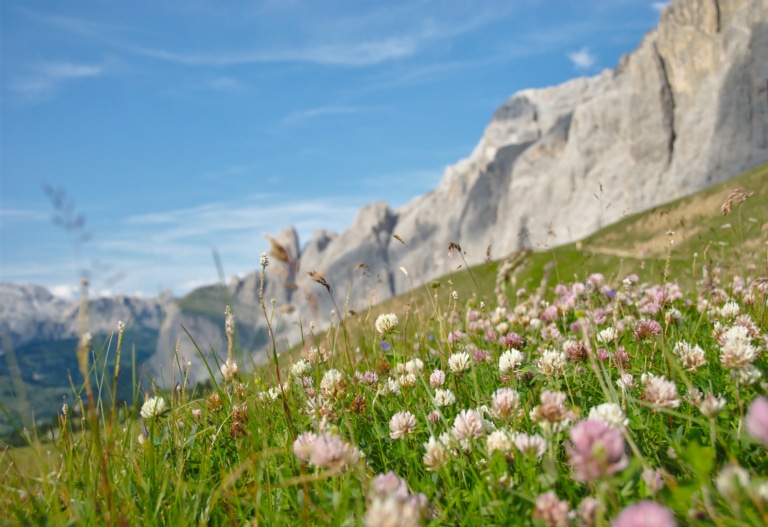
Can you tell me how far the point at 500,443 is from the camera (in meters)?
2.95

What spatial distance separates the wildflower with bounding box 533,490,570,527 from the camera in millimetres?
2246

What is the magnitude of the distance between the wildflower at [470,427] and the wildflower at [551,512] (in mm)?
837

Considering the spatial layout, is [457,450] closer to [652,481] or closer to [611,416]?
[611,416]

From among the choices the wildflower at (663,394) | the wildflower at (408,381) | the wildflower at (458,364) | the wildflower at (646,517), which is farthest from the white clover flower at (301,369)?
the wildflower at (646,517)

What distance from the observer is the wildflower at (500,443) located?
9.58ft

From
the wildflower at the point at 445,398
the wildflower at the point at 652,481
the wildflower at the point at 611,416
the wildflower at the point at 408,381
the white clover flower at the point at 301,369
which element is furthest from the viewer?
the white clover flower at the point at 301,369

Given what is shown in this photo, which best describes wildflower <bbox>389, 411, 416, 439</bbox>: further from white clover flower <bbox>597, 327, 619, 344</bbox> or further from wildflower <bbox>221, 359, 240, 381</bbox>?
white clover flower <bbox>597, 327, 619, 344</bbox>

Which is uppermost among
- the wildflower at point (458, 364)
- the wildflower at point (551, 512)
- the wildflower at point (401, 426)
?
the wildflower at point (458, 364)

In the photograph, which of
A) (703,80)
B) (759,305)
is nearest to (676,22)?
(703,80)

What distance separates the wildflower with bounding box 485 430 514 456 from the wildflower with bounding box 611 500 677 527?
1.17m

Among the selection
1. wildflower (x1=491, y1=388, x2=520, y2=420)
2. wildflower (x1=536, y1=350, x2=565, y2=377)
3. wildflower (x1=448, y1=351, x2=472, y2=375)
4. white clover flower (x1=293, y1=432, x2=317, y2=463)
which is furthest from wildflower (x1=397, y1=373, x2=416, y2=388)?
white clover flower (x1=293, y1=432, x2=317, y2=463)

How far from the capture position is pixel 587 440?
2.08 meters

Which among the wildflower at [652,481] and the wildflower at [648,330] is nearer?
the wildflower at [652,481]

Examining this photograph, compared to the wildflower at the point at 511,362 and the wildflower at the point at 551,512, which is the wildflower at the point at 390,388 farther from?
the wildflower at the point at 551,512
